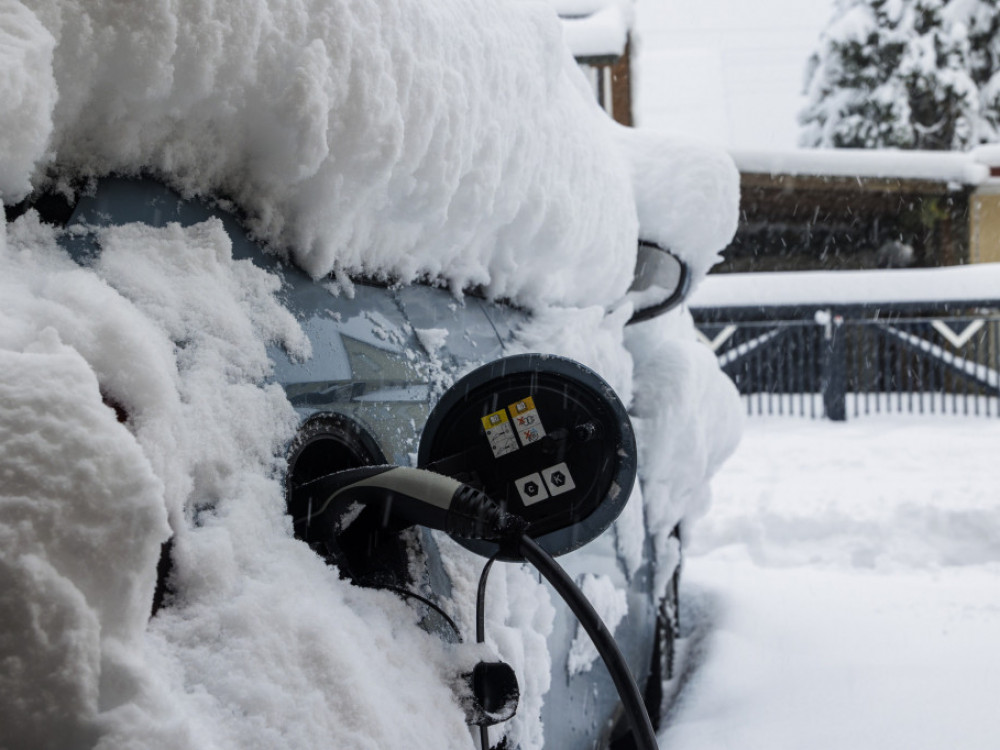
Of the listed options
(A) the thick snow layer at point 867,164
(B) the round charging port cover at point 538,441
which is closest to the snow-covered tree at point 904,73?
(A) the thick snow layer at point 867,164

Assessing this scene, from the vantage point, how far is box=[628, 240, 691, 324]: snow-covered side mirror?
2904 millimetres

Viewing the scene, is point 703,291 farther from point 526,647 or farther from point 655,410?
point 526,647

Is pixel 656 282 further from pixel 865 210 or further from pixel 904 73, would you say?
pixel 904 73

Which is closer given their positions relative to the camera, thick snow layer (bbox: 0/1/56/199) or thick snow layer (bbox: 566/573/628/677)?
thick snow layer (bbox: 0/1/56/199)

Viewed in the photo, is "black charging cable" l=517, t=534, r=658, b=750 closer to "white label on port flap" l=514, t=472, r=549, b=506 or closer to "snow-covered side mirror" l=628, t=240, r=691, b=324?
"white label on port flap" l=514, t=472, r=549, b=506

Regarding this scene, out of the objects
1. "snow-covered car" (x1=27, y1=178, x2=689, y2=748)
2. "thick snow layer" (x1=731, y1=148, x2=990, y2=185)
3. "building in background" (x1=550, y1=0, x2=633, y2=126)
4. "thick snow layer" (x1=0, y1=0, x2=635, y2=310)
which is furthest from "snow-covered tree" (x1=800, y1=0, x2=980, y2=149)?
"snow-covered car" (x1=27, y1=178, x2=689, y2=748)

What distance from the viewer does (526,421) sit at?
1303 mm

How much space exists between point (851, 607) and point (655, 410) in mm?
1779

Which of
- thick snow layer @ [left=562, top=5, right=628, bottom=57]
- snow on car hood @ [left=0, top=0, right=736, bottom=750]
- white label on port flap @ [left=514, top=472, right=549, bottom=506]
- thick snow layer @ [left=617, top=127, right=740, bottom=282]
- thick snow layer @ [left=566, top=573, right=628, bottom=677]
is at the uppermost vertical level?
snow on car hood @ [left=0, top=0, right=736, bottom=750]

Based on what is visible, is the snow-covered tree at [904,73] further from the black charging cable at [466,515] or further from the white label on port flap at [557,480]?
the black charging cable at [466,515]

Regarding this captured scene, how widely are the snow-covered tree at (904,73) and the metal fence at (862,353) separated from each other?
1123 centimetres

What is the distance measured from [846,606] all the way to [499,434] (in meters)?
3.12

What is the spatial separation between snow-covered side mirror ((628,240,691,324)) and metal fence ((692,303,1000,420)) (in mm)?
9096

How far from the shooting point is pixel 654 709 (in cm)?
297
